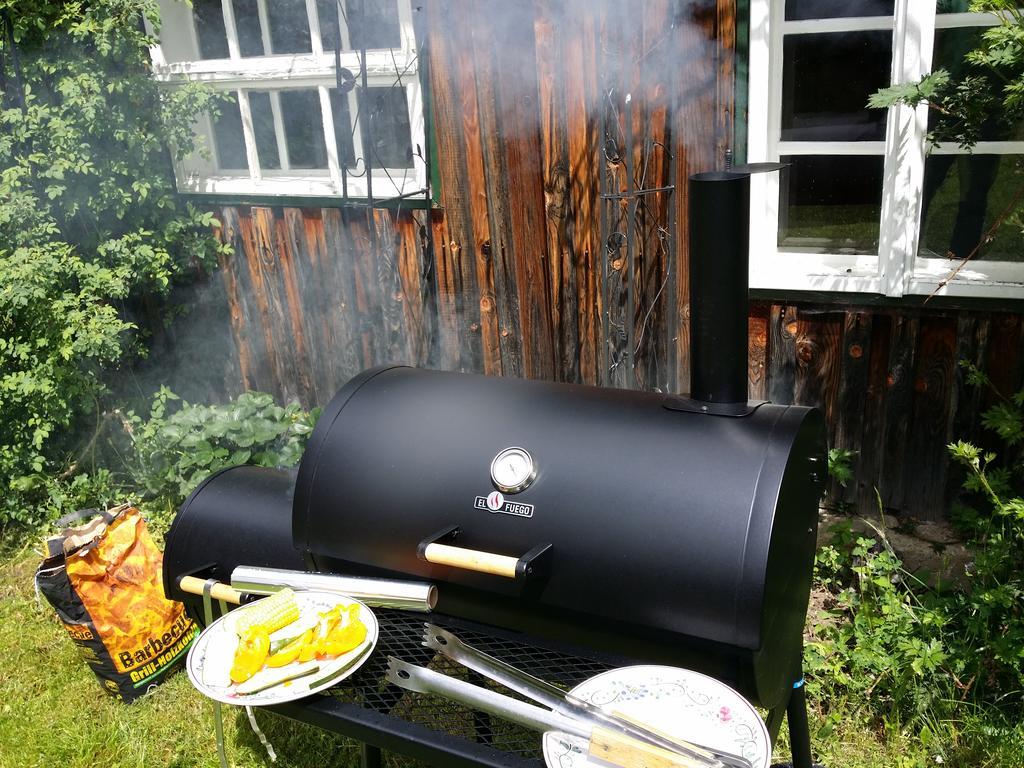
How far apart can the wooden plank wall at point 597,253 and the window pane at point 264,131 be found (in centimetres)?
Result: 49

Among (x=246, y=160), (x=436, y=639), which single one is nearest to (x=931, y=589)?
(x=436, y=639)

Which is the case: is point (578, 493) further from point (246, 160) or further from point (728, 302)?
point (246, 160)

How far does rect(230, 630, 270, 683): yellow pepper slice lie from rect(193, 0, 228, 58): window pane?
375cm

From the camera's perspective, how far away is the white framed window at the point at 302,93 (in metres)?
3.98

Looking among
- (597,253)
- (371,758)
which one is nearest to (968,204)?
(597,253)

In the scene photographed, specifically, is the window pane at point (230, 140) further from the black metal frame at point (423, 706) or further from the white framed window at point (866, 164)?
the black metal frame at point (423, 706)

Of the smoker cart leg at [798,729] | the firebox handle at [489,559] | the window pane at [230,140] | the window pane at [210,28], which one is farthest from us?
the window pane at [230,140]

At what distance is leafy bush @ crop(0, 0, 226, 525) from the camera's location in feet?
13.5

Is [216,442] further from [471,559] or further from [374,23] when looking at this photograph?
[471,559]

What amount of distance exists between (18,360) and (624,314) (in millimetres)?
3081

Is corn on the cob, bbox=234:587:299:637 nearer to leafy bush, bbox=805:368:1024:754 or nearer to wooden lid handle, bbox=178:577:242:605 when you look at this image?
wooden lid handle, bbox=178:577:242:605

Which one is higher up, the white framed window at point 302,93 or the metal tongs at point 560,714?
the white framed window at point 302,93

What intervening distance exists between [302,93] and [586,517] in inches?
132

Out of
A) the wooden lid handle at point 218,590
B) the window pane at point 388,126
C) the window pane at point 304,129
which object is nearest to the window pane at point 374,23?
the window pane at point 388,126
